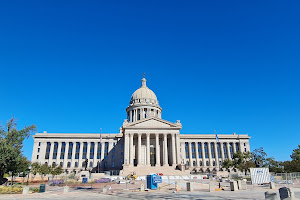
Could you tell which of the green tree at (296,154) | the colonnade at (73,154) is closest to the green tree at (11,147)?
the colonnade at (73,154)

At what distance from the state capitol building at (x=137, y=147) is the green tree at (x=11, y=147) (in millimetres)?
33042

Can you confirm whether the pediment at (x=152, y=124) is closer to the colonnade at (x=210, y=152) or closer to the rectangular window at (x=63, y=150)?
the colonnade at (x=210, y=152)

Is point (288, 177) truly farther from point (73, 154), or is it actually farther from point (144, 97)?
point (73, 154)

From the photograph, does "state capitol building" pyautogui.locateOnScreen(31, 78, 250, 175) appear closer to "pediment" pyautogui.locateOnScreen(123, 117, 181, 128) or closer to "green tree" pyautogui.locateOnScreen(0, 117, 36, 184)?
"pediment" pyautogui.locateOnScreen(123, 117, 181, 128)

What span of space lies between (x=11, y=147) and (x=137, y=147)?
4262 centimetres

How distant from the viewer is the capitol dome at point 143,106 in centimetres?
9369

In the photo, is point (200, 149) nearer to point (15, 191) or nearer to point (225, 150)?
point (225, 150)

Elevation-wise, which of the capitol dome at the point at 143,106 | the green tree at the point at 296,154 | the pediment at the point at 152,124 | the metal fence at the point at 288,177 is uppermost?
the capitol dome at the point at 143,106

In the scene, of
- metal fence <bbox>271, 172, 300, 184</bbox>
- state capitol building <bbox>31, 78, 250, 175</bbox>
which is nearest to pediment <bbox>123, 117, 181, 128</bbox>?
state capitol building <bbox>31, 78, 250, 175</bbox>

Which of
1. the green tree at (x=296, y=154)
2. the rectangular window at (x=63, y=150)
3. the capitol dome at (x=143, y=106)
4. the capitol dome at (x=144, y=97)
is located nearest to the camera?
the green tree at (x=296, y=154)

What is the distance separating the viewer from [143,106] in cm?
9406

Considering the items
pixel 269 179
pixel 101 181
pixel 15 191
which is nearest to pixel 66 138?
pixel 101 181

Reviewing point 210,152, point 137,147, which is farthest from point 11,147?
point 210,152

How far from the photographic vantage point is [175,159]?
67.3 metres
